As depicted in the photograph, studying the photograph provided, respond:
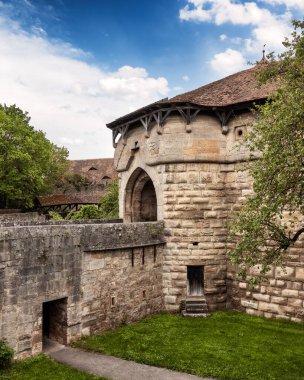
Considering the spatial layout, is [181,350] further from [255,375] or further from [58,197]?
[58,197]

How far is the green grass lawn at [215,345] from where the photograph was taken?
8.83 m

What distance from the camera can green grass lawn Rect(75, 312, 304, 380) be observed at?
29.0 feet

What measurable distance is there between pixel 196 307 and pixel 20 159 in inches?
944

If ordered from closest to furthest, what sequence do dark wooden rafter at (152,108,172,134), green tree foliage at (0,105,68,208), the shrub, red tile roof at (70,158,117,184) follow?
the shrub, dark wooden rafter at (152,108,172,134), green tree foliage at (0,105,68,208), red tile roof at (70,158,117,184)

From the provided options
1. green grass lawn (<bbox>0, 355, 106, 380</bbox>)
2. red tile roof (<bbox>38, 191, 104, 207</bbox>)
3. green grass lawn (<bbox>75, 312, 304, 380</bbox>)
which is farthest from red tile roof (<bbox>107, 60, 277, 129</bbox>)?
red tile roof (<bbox>38, 191, 104, 207</bbox>)

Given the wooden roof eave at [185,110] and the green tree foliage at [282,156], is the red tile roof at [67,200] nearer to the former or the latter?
the wooden roof eave at [185,110]

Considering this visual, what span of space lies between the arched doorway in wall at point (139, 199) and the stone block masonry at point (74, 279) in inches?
136

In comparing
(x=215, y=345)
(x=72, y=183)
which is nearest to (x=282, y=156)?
(x=215, y=345)

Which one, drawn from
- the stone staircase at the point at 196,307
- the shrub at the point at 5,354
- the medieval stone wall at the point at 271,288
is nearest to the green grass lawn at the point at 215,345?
the stone staircase at the point at 196,307

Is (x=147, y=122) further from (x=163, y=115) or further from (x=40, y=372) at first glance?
(x=40, y=372)

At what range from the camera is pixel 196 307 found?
43.5 feet

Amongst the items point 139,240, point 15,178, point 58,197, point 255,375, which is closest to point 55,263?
point 139,240

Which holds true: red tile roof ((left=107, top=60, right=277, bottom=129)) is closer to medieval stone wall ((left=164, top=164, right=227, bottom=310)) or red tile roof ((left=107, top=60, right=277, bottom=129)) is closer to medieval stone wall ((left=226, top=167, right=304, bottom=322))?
medieval stone wall ((left=164, top=164, right=227, bottom=310))

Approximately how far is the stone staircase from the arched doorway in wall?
15.9 ft
